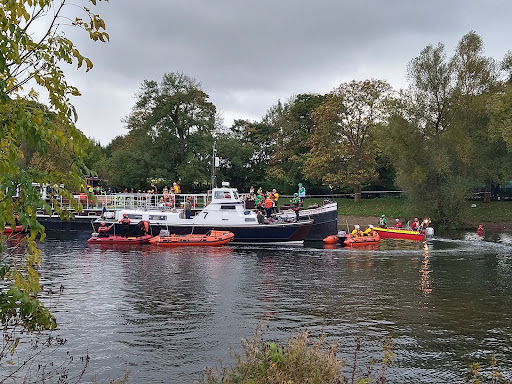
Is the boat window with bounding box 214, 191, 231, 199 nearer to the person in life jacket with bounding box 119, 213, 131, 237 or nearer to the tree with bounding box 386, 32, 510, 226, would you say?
the person in life jacket with bounding box 119, 213, 131, 237

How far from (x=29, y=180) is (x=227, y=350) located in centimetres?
998

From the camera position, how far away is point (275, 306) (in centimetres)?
1922

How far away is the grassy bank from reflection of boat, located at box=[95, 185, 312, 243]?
849 inches

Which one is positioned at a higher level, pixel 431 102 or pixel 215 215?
pixel 431 102

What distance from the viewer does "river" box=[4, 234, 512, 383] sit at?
13.8 metres

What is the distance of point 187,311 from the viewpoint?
18438mm

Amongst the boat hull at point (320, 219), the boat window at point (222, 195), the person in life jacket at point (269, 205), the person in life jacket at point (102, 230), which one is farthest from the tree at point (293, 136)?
the person in life jacket at point (102, 230)

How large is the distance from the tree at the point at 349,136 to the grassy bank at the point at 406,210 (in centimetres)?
292

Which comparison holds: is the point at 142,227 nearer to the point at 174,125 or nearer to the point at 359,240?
the point at 359,240

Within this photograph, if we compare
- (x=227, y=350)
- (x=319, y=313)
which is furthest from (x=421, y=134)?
(x=227, y=350)

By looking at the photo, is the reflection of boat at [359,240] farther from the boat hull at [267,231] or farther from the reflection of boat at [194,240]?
the reflection of boat at [194,240]

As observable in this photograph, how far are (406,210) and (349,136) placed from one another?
14775 mm

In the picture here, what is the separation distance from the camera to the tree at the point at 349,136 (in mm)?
67688

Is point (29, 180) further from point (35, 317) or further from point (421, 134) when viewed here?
point (421, 134)
